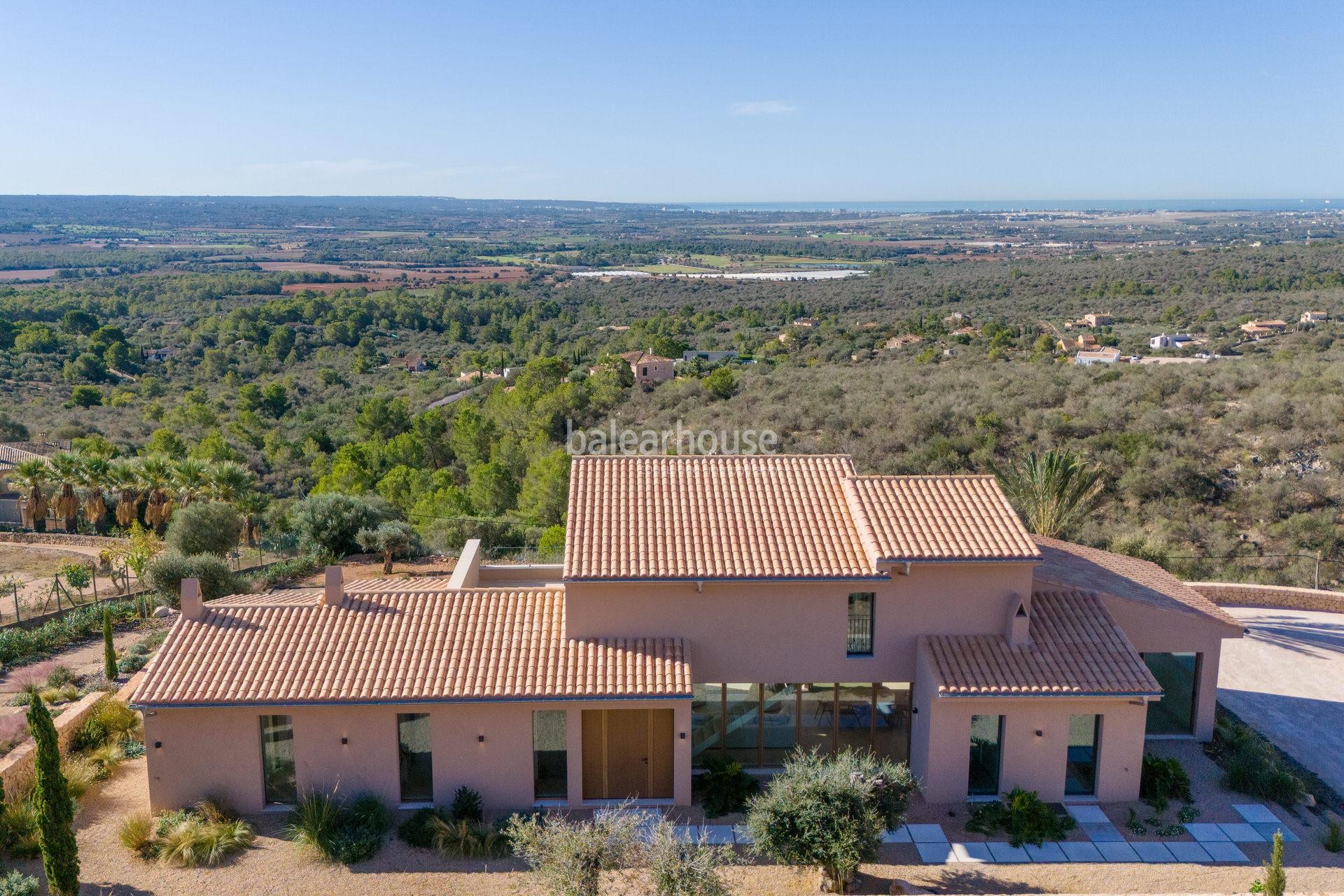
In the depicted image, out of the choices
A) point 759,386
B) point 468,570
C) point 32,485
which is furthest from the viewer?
point 759,386

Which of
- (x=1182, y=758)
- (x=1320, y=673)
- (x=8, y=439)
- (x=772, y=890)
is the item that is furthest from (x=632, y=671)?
(x=8, y=439)

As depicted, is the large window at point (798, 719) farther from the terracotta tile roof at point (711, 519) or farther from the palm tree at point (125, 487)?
the palm tree at point (125, 487)

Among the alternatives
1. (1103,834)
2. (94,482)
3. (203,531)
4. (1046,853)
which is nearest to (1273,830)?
(1103,834)

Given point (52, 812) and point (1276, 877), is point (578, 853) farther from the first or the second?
point (1276, 877)

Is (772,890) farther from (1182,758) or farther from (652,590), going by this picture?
(1182,758)

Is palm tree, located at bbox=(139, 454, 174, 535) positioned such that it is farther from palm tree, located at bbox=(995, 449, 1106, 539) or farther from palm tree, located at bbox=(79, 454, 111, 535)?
palm tree, located at bbox=(995, 449, 1106, 539)
